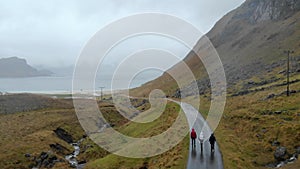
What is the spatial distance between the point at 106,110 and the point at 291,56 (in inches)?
3218

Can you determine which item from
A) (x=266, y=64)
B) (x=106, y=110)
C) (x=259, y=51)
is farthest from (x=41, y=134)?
(x=259, y=51)

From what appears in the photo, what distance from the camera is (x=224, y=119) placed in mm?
62688

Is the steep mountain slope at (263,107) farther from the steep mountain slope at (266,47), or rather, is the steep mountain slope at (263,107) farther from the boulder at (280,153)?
the boulder at (280,153)

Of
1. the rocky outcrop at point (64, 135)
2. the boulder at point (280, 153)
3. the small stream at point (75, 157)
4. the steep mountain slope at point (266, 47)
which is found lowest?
the small stream at point (75, 157)

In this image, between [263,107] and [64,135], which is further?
[64,135]

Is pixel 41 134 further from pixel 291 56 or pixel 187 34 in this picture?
pixel 291 56

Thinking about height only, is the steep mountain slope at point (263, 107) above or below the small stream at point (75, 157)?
above

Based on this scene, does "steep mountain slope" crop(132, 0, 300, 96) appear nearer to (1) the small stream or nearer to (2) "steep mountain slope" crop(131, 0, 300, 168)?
(2) "steep mountain slope" crop(131, 0, 300, 168)

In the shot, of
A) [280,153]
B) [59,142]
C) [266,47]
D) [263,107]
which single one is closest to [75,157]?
[59,142]

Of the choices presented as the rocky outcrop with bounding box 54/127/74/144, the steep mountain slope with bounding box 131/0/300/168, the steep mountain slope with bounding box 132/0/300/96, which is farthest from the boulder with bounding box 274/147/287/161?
the steep mountain slope with bounding box 132/0/300/96

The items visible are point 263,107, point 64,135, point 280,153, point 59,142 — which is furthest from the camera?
point 64,135

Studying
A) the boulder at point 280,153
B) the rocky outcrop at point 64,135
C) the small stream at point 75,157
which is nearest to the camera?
the boulder at point 280,153

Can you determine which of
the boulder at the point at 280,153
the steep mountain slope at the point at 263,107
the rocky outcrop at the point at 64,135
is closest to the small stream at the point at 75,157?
the rocky outcrop at the point at 64,135

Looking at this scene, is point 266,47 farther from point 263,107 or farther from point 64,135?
point 64,135
